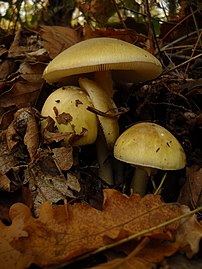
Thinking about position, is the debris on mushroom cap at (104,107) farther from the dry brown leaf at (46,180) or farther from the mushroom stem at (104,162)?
the dry brown leaf at (46,180)

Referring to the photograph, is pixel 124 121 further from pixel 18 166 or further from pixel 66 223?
pixel 66 223

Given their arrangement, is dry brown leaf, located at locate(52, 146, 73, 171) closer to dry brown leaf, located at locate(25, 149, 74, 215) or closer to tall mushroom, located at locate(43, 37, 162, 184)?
dry brown leaf, located at locate(25, 149, 74, 215)

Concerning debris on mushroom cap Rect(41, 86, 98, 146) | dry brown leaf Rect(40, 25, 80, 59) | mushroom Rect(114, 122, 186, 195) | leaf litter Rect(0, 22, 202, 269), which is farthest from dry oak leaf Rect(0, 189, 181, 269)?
dry brown leaf Rect(40, 25, 80, 59)

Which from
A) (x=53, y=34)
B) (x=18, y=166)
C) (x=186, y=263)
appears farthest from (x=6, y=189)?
(x=53, y=34)

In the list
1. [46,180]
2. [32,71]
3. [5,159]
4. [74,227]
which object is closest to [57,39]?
[32,71]

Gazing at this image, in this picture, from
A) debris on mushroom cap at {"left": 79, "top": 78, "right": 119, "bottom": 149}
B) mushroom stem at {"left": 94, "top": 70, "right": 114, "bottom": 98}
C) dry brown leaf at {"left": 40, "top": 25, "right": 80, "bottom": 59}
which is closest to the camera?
debris on mushroom cap at {"left": 79, "top": 78, "right": 119, "bottom": 149}

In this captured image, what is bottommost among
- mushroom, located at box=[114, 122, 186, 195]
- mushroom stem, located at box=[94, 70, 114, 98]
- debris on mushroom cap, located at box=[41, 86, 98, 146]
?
mushroom, located at box=[114, 122, 186, 195]

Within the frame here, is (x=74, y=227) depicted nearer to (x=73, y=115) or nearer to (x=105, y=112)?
(x=73, y=115)

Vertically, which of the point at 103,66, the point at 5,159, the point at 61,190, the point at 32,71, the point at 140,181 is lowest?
the point at 140,181
